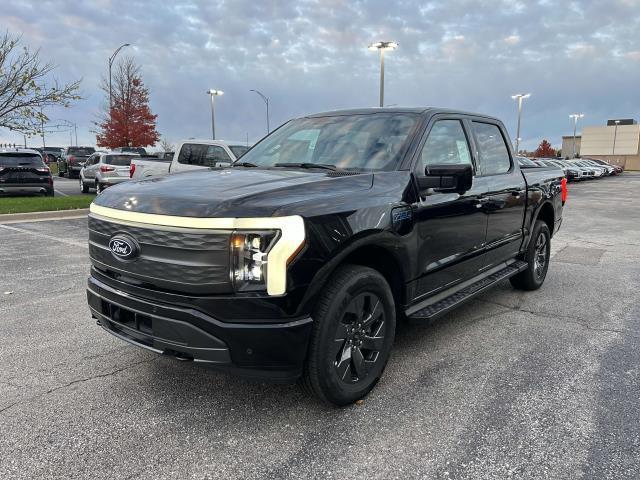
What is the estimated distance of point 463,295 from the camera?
4098 millimetres

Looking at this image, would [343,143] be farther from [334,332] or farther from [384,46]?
[384,46]

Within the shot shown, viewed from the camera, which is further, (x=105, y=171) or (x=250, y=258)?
(x=105, y=171)

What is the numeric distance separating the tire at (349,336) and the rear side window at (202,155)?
8.90 metres

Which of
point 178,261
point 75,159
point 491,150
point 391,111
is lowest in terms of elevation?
point 178,261

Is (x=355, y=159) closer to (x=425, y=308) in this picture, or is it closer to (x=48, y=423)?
(x=425, y=308)

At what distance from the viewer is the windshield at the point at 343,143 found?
12.1ft

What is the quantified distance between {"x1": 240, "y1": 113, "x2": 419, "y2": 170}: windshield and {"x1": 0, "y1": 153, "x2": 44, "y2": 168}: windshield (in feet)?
45.0

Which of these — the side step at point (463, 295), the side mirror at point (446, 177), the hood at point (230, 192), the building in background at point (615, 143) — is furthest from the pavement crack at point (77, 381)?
the building in background at point (615, 143)

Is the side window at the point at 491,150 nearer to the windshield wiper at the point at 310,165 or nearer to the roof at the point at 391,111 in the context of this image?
the roof at the point at 391,111

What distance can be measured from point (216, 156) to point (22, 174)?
7486 millimetres

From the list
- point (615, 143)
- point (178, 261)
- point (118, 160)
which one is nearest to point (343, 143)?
point (178, 261)

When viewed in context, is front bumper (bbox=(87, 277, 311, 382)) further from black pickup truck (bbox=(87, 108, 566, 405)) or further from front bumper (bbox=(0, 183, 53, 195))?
front bumper (bbox=(0, 183, 53, 195))

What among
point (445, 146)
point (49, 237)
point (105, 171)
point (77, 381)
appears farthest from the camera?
point (105, 171)

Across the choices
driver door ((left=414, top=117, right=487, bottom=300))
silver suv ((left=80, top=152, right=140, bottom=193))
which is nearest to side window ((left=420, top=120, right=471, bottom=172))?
driver door ((left=414, top=117, right=487, bottom=300))
